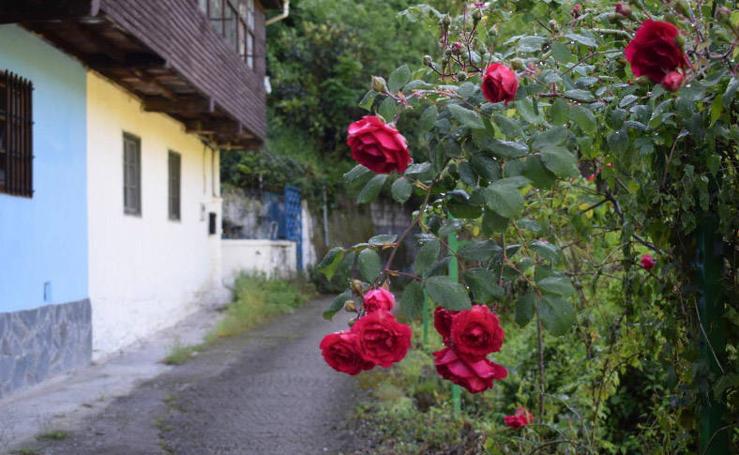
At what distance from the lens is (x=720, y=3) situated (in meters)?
2.48

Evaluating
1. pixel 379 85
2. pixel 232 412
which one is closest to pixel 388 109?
pixel 379 85

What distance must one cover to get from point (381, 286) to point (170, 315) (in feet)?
36.6

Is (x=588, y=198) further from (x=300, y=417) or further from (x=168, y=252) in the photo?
(x=168, y=252)

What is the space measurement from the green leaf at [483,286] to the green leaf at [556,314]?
0.12 meters

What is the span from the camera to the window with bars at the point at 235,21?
493 inches

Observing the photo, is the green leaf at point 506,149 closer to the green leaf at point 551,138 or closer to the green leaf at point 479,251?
the green leaf at point 551,138

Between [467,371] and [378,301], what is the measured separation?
0.28 m

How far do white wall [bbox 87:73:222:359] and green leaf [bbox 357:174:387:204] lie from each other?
7.76 metres

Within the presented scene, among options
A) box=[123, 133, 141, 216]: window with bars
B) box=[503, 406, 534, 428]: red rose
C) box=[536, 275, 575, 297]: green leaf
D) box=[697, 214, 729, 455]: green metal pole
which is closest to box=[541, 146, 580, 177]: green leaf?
box=[536, 275, 575, 297]: green leaf

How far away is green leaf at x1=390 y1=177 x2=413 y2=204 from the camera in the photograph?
229 cm

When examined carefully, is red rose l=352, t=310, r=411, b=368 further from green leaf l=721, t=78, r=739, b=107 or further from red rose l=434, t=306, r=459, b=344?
green leaf l=721, t=78, r=739, b=107

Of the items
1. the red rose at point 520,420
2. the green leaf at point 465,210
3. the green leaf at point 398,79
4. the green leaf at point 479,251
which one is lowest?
the red rose at point 520,420

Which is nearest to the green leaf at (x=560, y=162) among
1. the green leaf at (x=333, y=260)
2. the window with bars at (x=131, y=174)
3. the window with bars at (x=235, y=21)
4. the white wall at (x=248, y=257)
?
the green leaf at (x=333, y=260)

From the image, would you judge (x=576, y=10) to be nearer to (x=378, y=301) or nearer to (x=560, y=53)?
(x=560, y=53)
